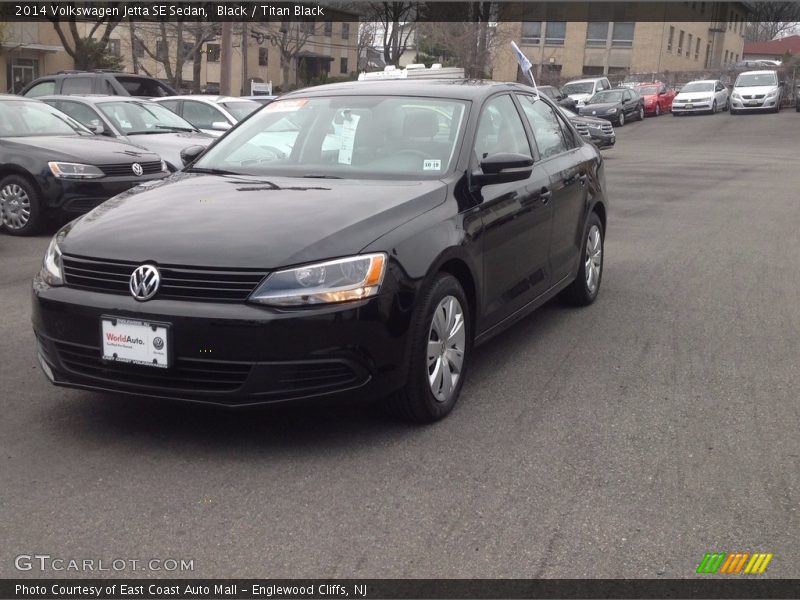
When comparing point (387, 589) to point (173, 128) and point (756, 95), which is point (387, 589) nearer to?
point (173, 128)

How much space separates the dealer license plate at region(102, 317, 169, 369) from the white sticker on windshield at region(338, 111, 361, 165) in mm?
1727

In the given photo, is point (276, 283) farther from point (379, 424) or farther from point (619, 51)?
point (619, 51)

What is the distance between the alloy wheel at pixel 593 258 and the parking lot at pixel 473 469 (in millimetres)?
542

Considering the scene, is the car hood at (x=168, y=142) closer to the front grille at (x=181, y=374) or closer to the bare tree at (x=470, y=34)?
the front grille at (x=181, y=374)

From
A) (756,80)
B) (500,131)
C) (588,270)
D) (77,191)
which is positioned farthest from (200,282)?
(756,80)

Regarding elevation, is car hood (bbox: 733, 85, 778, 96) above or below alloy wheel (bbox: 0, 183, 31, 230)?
above

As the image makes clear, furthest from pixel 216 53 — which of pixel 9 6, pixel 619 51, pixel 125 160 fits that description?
pixel 125 160

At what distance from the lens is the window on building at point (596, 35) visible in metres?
67.3

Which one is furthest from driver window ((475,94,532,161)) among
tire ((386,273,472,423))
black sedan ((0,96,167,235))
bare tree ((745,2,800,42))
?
bare tree ((745,2,800,42))

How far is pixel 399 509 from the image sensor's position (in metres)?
3.67

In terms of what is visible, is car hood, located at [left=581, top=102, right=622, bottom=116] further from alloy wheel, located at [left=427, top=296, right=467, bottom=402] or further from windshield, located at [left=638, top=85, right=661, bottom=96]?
alloy wheel, located at [left=427, top=296, right=467, bottom=402]

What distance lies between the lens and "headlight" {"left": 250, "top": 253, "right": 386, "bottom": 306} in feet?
13.1

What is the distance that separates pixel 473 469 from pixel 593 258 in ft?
11.5

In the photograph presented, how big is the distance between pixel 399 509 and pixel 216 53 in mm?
67947
